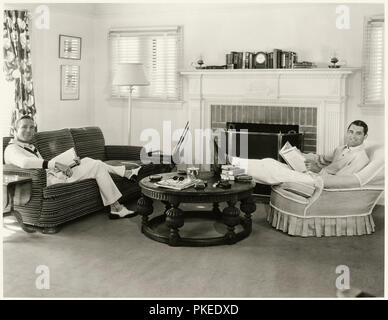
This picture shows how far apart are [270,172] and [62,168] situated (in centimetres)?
183

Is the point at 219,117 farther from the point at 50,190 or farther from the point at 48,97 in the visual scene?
the point at 50,190

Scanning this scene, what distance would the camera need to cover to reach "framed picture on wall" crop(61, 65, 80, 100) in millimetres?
6340

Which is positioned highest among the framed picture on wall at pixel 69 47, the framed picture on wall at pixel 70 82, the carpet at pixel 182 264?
the framed picture on wall at pixel 69 47

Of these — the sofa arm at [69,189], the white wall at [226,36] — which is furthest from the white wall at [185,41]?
the sofa arm at [69,189]

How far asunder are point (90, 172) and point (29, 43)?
2068 millimetres

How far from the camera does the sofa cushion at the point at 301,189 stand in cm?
400

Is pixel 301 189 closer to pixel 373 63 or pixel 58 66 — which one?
pixel 373 63

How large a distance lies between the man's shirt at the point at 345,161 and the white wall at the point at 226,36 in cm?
97

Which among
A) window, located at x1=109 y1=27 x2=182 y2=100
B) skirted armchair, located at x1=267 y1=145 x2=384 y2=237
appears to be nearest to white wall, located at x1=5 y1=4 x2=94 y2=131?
window, located at x1=109 y1=27 x2=182 y2=100

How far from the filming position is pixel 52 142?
4.82 m

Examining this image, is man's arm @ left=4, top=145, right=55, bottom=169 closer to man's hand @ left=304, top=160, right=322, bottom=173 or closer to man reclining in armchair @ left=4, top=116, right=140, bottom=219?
man reclining in armchair @ left=4, top=116, right=140, bottom=219

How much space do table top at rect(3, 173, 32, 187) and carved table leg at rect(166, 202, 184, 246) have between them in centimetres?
125

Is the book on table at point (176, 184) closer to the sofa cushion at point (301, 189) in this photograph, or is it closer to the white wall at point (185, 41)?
the sofa cushion at point (301, 189)
